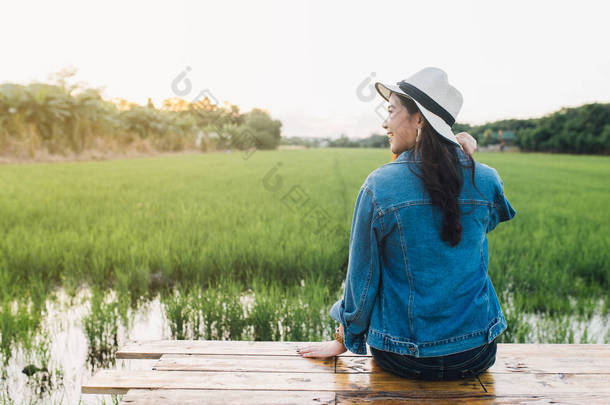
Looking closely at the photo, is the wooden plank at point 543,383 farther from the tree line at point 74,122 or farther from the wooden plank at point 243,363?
the tree line at point 74,122

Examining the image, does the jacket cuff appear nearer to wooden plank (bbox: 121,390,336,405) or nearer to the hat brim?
wooden plank (bbox: 121,390,336,405)

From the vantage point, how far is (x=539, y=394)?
4.34 ft

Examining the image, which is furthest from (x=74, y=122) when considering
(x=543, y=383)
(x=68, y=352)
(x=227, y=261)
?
(x=543, y=383)

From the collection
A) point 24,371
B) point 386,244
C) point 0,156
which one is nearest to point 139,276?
point 24,371

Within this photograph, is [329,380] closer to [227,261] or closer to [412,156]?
[412,156]

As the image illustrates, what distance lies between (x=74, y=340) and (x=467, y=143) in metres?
2.45

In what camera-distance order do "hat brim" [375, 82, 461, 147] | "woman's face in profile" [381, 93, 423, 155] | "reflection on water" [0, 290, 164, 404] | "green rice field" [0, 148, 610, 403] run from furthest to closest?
"green rice field" [0, 148, 610, 403] < "reflection on water" [0, 290, 164, 404] < "woman's face in profile" [381, 93, 423, 155] < "hat brim" [375, 82, 461, 147]

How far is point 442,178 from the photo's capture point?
1190 mm

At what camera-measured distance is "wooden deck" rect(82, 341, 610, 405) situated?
1294mm

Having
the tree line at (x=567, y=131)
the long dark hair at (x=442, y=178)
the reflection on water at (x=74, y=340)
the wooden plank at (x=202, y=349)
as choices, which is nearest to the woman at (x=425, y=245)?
the long dark hair at (x=442, y=178)

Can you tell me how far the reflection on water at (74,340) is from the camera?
2020mm

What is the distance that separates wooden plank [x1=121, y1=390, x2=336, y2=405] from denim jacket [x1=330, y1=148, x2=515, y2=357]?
252 mm

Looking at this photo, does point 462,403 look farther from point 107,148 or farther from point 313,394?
point 107,148

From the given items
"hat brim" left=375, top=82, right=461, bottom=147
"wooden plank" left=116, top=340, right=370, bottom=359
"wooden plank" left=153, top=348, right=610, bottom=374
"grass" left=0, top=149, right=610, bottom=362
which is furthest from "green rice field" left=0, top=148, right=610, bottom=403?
"hat brim" left=375, top=82, right=461, bottom=147
